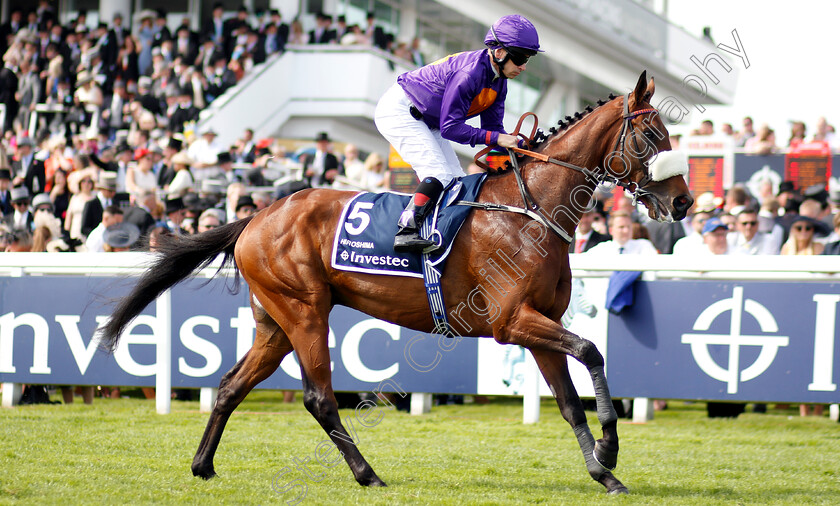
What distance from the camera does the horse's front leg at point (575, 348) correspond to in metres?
4.28

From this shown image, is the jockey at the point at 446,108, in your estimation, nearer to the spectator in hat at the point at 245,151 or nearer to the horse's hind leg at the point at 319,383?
the horse's hind leg at the point at 319,383

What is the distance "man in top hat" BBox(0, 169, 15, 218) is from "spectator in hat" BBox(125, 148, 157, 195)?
4.74 feet

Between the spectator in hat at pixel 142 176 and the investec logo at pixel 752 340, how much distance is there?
300 inches

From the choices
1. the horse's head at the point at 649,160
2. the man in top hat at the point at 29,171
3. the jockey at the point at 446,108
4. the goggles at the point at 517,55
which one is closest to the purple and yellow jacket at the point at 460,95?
the jockey at the point at 446,108

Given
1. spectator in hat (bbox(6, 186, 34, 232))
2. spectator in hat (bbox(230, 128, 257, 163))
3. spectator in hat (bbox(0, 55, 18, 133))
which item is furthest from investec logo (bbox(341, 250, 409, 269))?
spectator in hat (bbox(0, 55, 18, 133))

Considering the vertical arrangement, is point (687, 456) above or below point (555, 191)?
below

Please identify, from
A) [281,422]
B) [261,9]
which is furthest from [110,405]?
[261,9]

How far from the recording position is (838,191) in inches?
388

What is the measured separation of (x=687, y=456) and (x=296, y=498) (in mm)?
2467

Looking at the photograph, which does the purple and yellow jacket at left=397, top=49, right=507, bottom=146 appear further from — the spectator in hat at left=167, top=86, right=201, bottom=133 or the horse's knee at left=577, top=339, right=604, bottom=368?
the spectator in hat at left=167, top=86, right=201, bottom=133

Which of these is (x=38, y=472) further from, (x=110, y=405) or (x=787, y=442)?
(x=787, y=442)

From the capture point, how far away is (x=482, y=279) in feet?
15.0

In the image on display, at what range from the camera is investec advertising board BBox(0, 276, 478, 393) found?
23.8 ft

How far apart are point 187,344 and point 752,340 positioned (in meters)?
4.21
